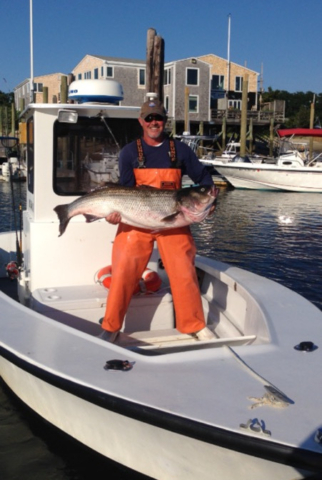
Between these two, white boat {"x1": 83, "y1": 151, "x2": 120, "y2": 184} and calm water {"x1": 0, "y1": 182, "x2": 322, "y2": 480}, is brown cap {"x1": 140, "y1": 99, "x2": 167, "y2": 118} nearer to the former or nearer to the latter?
white boat {"x1": 83, "y1": 151, "x2": 120, "y2": 184}

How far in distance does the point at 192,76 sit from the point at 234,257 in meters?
34.3

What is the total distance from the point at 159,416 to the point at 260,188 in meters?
27.2

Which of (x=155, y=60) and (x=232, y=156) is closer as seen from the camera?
(x=155, y=60)

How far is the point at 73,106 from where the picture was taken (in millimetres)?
5223

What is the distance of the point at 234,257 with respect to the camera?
13.2 meters

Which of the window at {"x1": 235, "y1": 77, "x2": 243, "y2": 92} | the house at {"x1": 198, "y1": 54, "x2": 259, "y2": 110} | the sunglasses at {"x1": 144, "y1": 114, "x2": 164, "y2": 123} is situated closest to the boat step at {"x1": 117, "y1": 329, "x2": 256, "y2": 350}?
the sunglasses at {"x1": 144, "y1": 114, "x2": 164, "y2": 123}

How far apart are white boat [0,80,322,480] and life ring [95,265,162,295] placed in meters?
0.09

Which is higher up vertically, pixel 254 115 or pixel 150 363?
pixel 254 115

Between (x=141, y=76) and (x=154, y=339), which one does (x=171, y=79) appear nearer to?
(x=141, y=76)

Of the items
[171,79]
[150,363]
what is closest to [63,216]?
[150,363]

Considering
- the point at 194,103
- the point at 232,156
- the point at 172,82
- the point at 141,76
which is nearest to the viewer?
the point at 232,156

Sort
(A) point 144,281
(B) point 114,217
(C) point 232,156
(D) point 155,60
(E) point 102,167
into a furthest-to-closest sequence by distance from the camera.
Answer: (C) point 232,156, (D) point 155,60, (E) point 102,167, (A) point 144,281, (B) point 114,217

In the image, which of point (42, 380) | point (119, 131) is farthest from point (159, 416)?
point (119, 131)

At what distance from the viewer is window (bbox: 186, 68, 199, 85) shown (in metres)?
44.8
